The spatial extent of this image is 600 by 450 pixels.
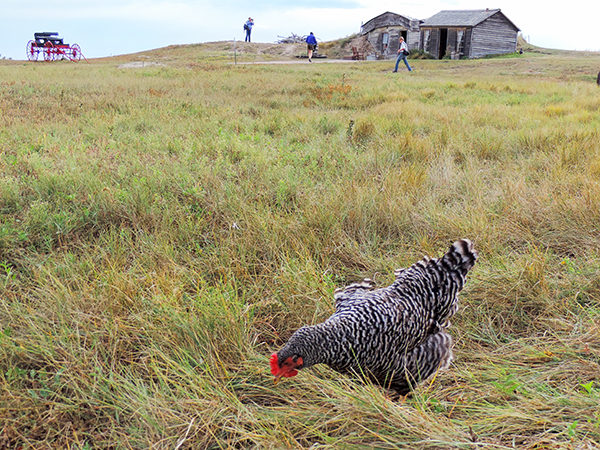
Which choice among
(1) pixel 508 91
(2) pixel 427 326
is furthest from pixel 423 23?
(2) pixel 427 326

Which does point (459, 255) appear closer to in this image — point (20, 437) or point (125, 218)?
point (20, 437)

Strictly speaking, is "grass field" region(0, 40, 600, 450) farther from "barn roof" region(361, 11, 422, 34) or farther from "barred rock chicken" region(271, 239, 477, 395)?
"barn roof" region(361, 11, 422, 34)

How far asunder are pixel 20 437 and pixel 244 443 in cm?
99

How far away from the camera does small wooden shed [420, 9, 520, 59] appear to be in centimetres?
3194

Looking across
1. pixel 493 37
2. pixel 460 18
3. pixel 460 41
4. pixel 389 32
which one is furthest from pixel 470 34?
pixel 389 32

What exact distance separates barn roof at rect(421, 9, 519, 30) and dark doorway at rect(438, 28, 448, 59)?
2.56ft

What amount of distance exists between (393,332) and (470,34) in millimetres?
36350

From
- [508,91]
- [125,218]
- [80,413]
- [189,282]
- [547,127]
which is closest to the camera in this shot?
[80,413]

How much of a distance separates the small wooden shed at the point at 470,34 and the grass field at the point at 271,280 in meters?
30.7

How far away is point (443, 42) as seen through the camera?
1363 inches

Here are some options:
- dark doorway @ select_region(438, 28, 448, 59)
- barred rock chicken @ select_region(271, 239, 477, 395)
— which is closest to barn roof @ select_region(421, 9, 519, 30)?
dark doorway @ select_region(438, 28, 448, 59)

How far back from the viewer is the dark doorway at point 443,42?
3384 centimetres

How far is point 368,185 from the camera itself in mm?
4066

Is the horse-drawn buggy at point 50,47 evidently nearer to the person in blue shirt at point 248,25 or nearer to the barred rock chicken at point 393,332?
the person in blue shirt at point 248,25
